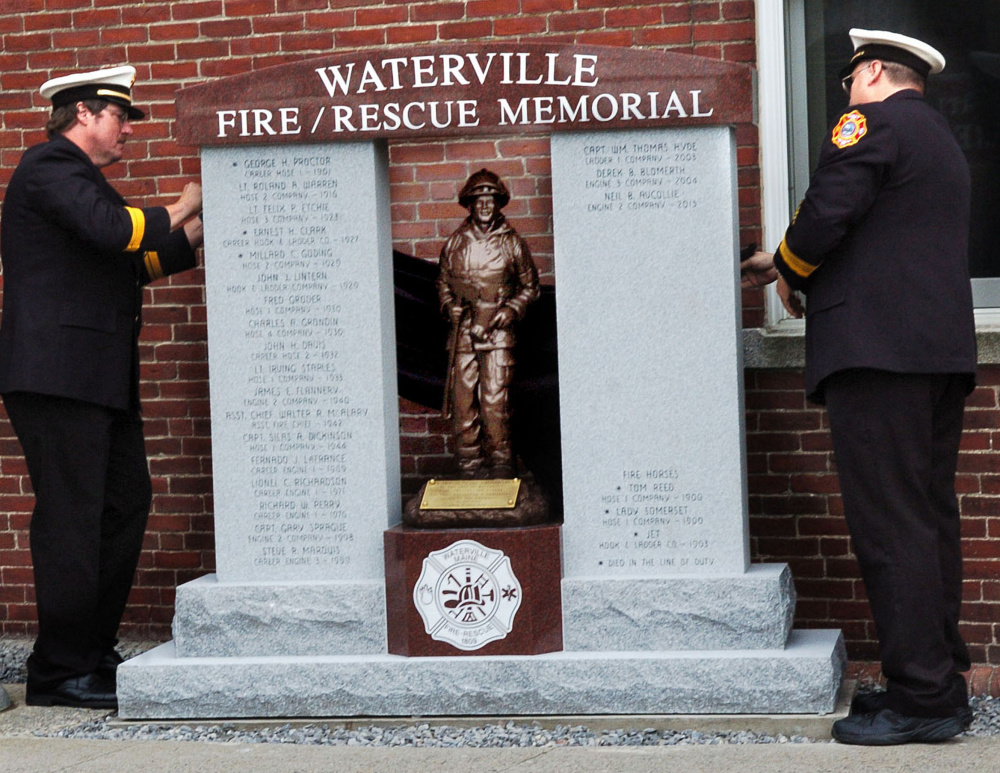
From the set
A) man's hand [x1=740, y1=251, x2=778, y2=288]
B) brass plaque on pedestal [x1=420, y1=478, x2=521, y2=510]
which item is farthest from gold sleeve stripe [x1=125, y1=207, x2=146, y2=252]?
man's hand [x1=740, y1=251, x2=778, y2=288]

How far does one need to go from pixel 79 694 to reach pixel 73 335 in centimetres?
124

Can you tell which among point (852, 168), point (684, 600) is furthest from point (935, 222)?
point (684, 600)

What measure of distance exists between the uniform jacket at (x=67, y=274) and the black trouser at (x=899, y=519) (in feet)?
7.67

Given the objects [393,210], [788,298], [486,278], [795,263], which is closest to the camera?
[795,263]

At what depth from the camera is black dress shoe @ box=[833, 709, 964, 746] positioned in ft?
13.6

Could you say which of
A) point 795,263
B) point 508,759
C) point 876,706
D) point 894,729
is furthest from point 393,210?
point 894,729

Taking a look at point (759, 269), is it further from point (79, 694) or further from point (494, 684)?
point (79, 694)

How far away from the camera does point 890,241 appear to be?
13.7ft

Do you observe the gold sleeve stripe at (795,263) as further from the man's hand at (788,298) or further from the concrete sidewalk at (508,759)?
the concrete sidewalk at (508,759)

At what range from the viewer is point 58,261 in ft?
16.0

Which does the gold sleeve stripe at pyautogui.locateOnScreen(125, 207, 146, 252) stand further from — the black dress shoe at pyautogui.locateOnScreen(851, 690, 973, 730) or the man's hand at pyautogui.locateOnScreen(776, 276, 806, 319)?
the black dress shoe at pyautogui.locateOnScreen(851, 690, 973, 730)

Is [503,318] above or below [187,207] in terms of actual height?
below

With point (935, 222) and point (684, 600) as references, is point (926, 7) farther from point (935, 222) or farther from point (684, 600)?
point (684, 600)

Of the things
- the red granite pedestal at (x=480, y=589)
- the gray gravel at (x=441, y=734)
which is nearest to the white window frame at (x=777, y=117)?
the red granite pedestal at (x=480, y=589)
